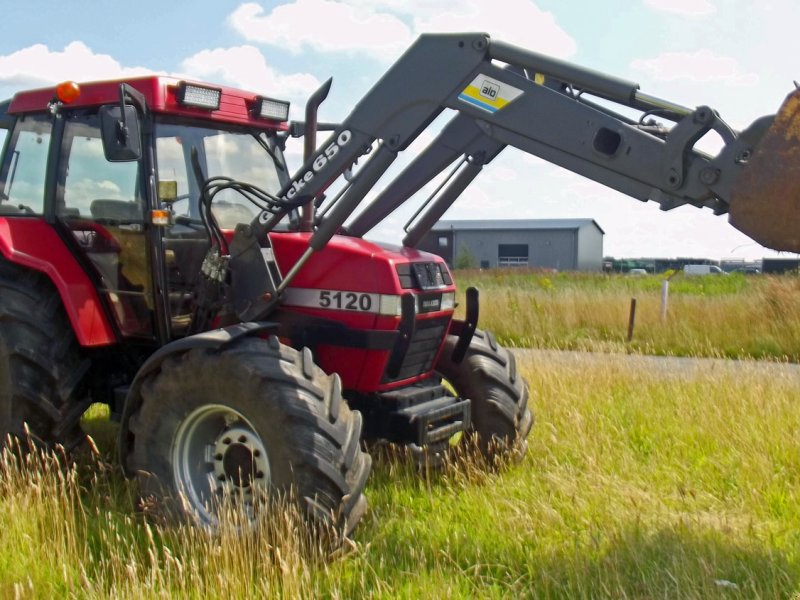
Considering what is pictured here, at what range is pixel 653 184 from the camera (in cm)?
438

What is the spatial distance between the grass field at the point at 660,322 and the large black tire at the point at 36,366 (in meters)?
8.53

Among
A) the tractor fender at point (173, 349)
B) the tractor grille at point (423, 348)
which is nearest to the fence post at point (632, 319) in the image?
the tractor grille at point (423, 348)

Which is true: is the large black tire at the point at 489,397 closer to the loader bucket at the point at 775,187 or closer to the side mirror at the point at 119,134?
the loader bucket at the point at 775,187

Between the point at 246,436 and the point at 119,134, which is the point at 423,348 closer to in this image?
the point at 246,436

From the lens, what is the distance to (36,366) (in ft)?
17.7

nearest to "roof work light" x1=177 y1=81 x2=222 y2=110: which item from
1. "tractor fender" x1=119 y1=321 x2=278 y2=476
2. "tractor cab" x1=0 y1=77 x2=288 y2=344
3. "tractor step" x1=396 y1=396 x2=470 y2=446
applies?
"tractor cab" x1=0 y1=77 x2=288 y2=344

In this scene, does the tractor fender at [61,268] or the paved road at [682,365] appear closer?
the tractor fender at [61,268]

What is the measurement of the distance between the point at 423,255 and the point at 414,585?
7.15 ft

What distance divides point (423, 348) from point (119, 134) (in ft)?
6.92

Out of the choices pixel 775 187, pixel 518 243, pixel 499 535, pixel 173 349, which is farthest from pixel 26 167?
pixel 518 243

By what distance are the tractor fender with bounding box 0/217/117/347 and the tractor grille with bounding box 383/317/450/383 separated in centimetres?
185

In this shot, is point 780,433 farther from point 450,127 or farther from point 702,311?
point 702,311

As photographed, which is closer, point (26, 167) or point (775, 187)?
point (775, 187)

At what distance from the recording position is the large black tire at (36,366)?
532 centimetres
